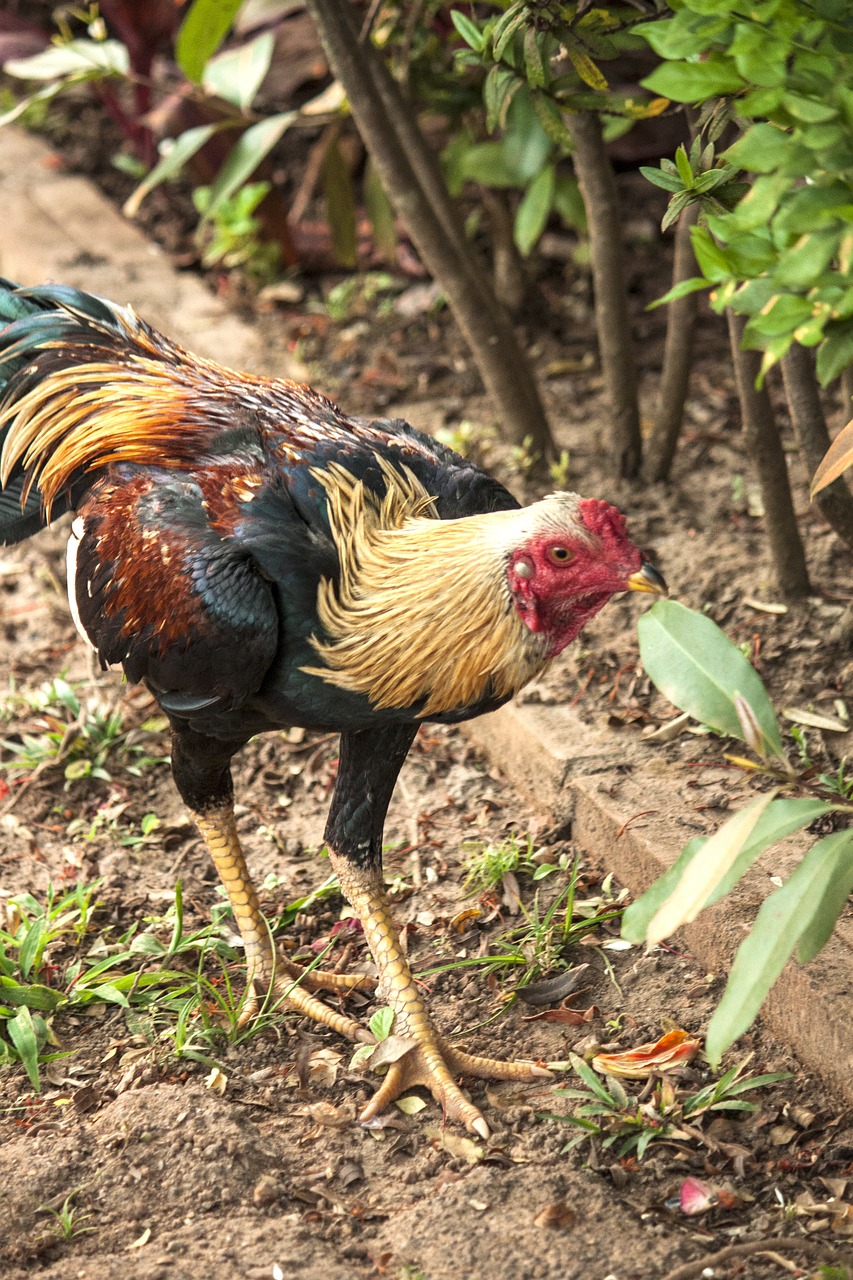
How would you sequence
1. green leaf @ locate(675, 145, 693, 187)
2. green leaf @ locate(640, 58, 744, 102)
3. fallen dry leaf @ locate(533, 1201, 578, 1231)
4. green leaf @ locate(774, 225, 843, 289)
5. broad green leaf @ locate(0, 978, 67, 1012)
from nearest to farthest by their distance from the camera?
green leaf @ locate(774, 225, 843, 289) → green leaf @ locate(640, 58, 744, 102) → fallen dry leaf @ locate(533, 1201, 578, 1231) → green leaf @ locate(675, 145, 693, 187) → broad green leaf @ locate(0, 978, 67, 1012)

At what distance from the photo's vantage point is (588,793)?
148 inches

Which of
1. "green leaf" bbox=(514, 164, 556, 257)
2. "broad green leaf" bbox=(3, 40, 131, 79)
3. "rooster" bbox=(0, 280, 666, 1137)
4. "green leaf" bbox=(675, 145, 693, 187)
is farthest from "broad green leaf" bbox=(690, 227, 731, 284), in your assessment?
"broad green leaf" bbox=(3, 40, 131, 79)

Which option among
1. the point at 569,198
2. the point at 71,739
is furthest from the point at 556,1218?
the point at 569,198

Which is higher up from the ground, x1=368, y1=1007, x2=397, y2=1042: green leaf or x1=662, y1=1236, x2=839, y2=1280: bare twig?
x1=662, y1=1236, x2=839, y2=1280: bare twig

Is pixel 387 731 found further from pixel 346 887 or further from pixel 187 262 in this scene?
pixel 187 262

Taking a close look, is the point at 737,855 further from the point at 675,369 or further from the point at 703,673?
the point at 675,369

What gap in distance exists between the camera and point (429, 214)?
15.7ft

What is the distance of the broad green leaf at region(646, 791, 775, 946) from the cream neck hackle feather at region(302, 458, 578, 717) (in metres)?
0.66

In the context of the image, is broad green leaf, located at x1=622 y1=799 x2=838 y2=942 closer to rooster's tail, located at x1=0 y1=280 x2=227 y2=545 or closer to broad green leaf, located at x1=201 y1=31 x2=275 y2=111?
rooster's tail, located at x1=0 y1=280 x2=227 y2=545

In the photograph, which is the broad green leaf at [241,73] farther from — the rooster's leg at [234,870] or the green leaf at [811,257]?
the green leaf at [811,257]

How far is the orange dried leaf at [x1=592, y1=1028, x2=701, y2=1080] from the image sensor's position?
3.01 m

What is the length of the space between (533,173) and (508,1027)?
343 cm

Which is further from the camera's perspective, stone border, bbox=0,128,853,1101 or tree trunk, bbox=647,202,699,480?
tree trunk, bbox=647,202,699,480

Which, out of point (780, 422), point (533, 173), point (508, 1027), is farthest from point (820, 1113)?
point (533, 173)
